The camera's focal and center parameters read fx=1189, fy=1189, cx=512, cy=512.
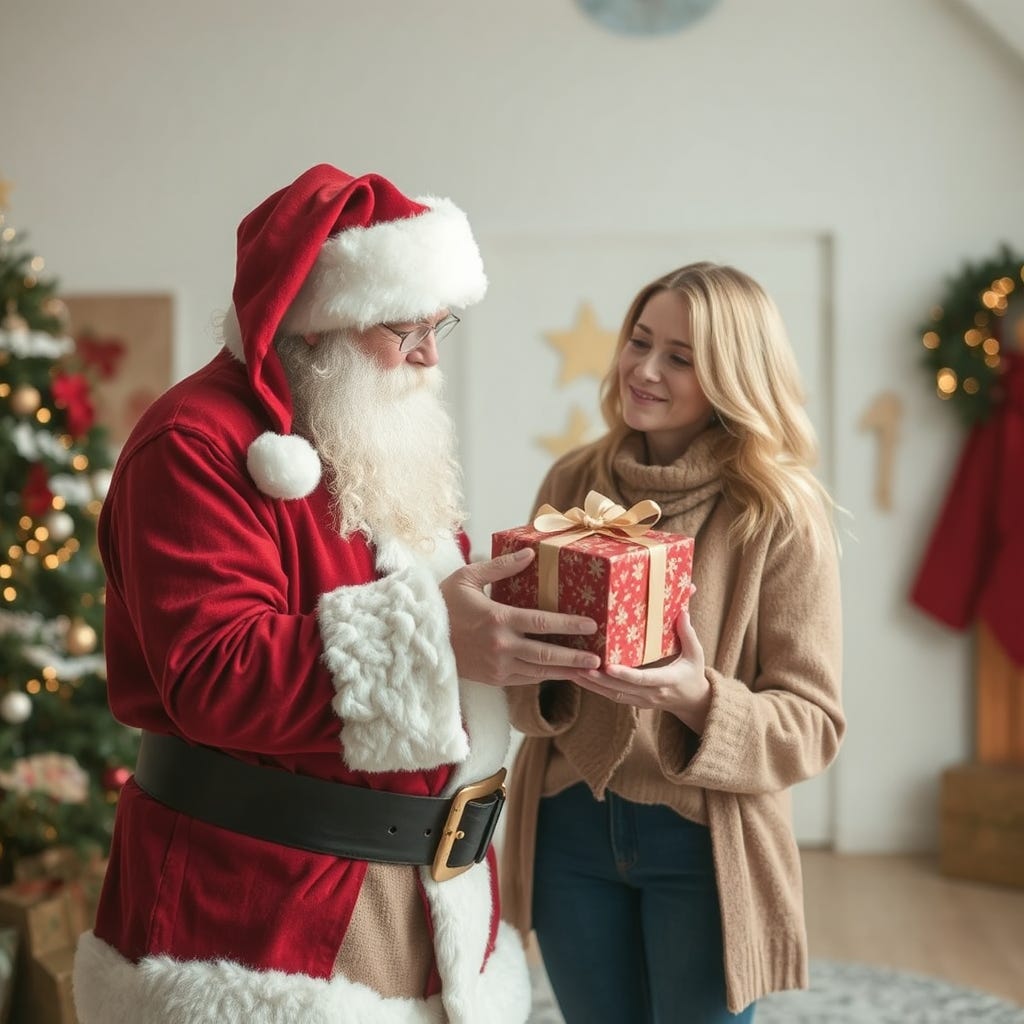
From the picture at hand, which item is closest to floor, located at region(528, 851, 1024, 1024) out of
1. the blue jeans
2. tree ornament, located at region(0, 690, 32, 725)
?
the blue jeans

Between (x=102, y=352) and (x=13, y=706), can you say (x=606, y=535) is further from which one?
(x=102, y=352)

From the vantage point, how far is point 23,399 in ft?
9.74

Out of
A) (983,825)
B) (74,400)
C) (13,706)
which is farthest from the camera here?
(983,825)

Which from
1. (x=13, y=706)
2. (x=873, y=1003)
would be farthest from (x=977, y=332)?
(x=13, y=706)

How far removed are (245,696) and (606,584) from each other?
0.42 metres

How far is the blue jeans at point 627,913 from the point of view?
1698mm

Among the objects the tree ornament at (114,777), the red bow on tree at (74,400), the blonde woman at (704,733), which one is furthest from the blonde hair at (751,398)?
the tree ornament at (114,777)

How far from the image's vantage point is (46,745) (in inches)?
119

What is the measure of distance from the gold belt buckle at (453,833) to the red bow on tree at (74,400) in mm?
1972

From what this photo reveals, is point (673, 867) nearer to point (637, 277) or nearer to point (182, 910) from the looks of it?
point (182, 910)

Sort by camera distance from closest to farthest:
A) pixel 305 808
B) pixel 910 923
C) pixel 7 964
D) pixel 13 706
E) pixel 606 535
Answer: pixel 305 808 < pixel 606 535 < pixel 7 964 < pixel 13 706 < pixel 910 923

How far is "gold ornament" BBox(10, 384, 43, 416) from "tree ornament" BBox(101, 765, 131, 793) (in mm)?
937

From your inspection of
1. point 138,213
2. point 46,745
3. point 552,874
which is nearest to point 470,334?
point 138,213

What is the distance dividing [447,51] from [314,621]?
3459 mm
